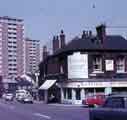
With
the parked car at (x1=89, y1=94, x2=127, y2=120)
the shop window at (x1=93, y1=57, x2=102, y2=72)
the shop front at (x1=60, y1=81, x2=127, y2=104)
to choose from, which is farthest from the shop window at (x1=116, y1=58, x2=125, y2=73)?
the parked car at (x1=89, y1=94, x2=127, y2=120)

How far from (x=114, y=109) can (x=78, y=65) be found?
47.2 metres

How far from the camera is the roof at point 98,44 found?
66.1m

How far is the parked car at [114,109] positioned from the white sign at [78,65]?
45.7m

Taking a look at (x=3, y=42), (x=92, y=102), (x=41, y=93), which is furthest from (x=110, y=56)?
(x=3, y=42)

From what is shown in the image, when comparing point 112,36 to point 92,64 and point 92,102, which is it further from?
point 92,102

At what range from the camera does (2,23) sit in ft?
512

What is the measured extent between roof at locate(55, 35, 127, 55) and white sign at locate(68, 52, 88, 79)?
106cm

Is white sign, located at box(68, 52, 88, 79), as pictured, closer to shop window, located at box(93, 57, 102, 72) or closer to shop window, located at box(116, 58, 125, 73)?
shop window, located at box(93, 57, 102, 72)

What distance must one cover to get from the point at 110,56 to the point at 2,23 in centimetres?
9404

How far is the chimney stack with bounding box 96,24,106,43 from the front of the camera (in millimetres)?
65950

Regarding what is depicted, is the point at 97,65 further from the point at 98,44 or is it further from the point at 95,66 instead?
the point at 98,44

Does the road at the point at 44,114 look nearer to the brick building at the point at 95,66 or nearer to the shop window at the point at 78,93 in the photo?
the brick building at the point at 95,66

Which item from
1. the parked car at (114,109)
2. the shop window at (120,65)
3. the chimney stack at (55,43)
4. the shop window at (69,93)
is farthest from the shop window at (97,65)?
the parked car at (114,109)

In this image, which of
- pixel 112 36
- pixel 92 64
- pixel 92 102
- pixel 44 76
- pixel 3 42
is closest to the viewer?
pixel 92 102
